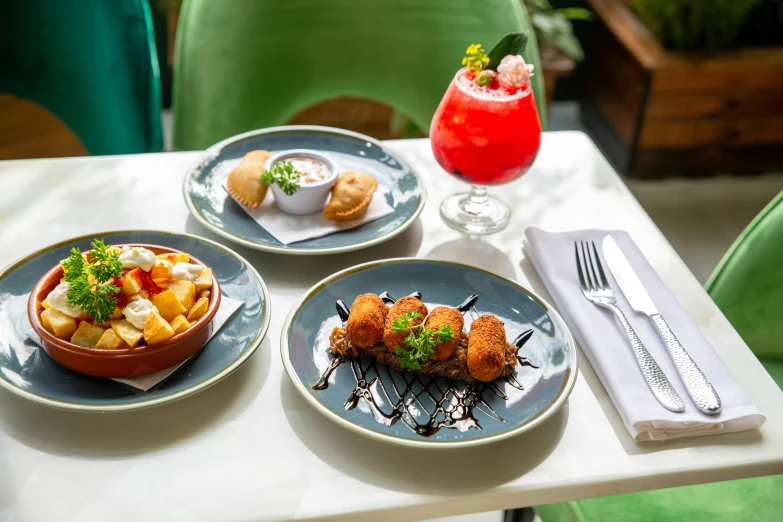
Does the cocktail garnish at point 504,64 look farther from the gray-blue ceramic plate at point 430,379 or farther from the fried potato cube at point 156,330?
the fried potato cube at point 156,330

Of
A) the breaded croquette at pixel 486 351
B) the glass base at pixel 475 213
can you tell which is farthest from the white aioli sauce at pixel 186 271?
the glass base at pixel 475 213

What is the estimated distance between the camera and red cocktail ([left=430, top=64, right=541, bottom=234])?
1207mm

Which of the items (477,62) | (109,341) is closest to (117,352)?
(109,341)

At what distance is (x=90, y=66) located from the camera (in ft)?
5.96

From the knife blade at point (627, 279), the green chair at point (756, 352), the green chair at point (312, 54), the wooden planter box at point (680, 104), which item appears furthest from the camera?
the wooden planter box at point (680, 104)

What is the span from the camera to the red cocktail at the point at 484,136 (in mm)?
1207

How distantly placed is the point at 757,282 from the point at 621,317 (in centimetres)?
46

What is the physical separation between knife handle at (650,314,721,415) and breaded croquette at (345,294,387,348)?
37 cm

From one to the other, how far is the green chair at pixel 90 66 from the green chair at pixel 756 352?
1252mm

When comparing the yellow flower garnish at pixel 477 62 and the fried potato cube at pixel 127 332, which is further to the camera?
the yellow flower garnish at pixel 477 62

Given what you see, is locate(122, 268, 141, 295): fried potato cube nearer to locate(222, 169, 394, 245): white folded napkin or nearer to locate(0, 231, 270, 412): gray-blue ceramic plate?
locate(0, 231, 270, 412): gray-blue ceramic plate

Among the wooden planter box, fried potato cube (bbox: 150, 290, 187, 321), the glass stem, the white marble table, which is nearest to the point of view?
the white marble table

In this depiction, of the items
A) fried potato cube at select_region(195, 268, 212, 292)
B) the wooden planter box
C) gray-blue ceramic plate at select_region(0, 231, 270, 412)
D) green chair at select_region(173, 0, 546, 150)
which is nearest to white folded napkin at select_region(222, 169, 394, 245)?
gray-blue ceramic plate at select_region(0, 231, 270, 412)

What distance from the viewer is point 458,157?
1.25m
